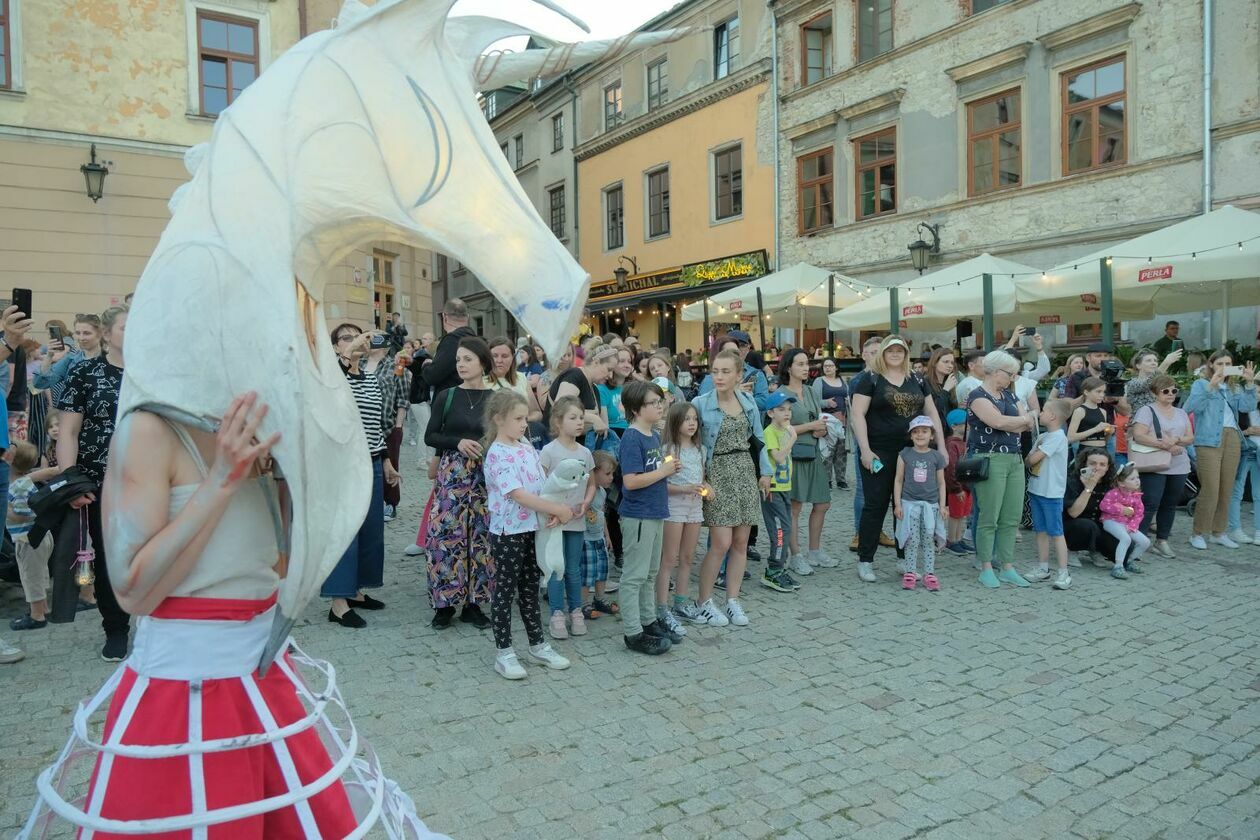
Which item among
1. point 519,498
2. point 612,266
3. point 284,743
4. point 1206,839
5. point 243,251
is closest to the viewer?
point 243,251

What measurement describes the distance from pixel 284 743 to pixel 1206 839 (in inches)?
125

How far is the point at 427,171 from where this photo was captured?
1.48 metres

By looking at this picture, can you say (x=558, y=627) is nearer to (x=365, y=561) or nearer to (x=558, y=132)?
(x=365, y=561)

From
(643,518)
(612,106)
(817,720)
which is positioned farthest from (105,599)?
(612,106)

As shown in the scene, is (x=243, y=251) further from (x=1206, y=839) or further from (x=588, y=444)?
(x=588, y=444)

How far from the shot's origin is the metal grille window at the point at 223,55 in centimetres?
1479

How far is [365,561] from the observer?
212 inches

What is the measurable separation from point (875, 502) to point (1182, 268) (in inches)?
221

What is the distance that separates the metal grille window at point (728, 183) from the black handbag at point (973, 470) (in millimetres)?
17101

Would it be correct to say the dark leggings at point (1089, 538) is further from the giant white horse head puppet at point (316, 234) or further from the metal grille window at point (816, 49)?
the metal grille window at point (816, 49)

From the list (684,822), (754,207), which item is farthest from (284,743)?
(754,207)

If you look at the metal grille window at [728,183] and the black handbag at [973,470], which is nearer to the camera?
the black handbag at [973,470]

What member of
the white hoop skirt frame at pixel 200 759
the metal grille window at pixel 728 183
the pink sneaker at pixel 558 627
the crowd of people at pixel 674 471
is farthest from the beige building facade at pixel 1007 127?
the white hoop skirt frame at pixel 200 759

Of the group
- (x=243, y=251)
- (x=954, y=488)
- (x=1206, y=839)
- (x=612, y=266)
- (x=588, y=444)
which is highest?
(x=612, y=266)
